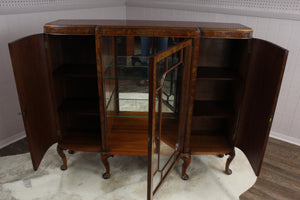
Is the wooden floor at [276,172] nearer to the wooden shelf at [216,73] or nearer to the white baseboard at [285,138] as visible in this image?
the white baseboard at [285,138]

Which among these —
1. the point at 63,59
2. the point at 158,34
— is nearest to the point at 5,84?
the point at 63,59

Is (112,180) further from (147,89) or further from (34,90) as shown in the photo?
(34,90)

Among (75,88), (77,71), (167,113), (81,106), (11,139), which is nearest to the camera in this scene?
(167,113)

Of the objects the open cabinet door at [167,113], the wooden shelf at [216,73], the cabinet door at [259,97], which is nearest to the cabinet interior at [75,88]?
the open cabinet door at [167,113]

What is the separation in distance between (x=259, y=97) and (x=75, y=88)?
1.40 metres

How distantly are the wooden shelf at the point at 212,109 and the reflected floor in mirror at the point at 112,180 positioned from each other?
56cm

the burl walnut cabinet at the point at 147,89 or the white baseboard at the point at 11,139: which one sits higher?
the burl walnut cabinet at the point at 147,89

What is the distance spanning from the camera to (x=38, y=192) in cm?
171

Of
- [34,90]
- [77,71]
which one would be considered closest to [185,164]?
[77,71]

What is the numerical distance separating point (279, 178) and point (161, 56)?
5.27ft

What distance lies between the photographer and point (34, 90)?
1512mm

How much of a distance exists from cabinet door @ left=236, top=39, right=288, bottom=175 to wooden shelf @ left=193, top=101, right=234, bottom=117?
124 millimetres

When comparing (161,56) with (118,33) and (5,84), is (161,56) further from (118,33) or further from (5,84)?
(5,84)

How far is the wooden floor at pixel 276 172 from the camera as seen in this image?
1764mm
